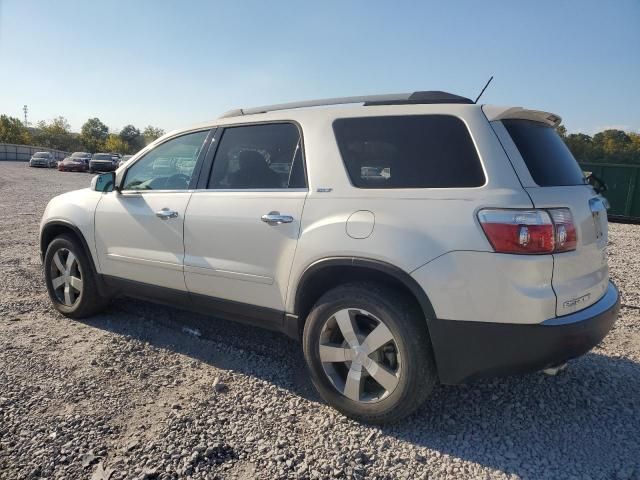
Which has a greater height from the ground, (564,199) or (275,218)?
(564,199)

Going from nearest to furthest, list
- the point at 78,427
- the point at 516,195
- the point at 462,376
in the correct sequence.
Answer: the point at 516,195
the point at 462,376
the point at 78,427

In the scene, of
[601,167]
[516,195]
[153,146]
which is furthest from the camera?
[601,167]

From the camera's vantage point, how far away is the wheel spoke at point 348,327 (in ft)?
8.92

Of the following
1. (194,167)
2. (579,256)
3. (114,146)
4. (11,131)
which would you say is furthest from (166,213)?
(114,146)

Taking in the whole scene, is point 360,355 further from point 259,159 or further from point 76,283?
point 76,283

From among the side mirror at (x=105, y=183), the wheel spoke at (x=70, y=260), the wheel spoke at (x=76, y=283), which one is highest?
the side mirror at (x=105, y=183)

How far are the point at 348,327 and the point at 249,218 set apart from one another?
0.96 m

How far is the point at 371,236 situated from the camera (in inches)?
102

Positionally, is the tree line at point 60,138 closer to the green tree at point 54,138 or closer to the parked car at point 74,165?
the green tree at point 54,138

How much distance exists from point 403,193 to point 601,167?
13.8m

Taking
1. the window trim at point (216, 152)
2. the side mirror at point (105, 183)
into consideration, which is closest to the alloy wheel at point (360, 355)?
the window trim at point (216, 152)

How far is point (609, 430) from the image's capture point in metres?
2.75

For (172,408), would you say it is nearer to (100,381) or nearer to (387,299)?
(100,381)

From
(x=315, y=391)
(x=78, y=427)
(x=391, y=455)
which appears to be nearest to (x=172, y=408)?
(x=78, y=427)
